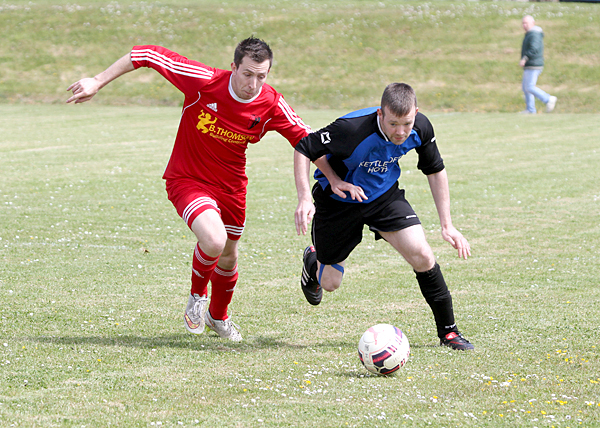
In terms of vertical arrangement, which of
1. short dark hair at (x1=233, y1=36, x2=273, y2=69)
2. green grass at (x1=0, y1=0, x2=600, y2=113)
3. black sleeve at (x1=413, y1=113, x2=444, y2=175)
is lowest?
green grass at (x1=0, y1=0, x2=600, y2=113)

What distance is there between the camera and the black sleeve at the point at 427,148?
5895 millimetres

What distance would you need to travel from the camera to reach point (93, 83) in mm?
5664

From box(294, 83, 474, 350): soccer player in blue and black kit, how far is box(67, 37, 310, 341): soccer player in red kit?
351 millimetres

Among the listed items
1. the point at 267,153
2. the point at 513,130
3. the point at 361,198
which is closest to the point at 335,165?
the point at 361,198

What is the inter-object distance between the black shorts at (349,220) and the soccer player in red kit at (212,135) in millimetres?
700

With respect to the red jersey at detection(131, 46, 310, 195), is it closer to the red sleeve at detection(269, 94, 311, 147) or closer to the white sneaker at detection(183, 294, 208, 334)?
the red sleeve at detection(269, 94, 311, 147)

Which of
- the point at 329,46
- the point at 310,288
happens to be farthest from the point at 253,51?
the point at 329,46

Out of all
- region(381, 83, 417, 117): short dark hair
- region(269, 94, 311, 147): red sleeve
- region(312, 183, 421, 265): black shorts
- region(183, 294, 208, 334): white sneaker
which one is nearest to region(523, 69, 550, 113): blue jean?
region(312, 183, 421, 265): black shorts

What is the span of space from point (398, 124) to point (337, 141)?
550 millimetres

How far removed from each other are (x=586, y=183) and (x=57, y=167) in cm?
998

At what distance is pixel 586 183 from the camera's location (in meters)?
13.8

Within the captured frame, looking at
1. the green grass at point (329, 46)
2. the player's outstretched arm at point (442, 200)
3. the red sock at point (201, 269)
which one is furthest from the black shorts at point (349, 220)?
the green grass at point (329, 46)

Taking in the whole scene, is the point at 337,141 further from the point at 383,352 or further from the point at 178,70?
the point at 383,352

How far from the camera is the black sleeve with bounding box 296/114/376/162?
590 cm
